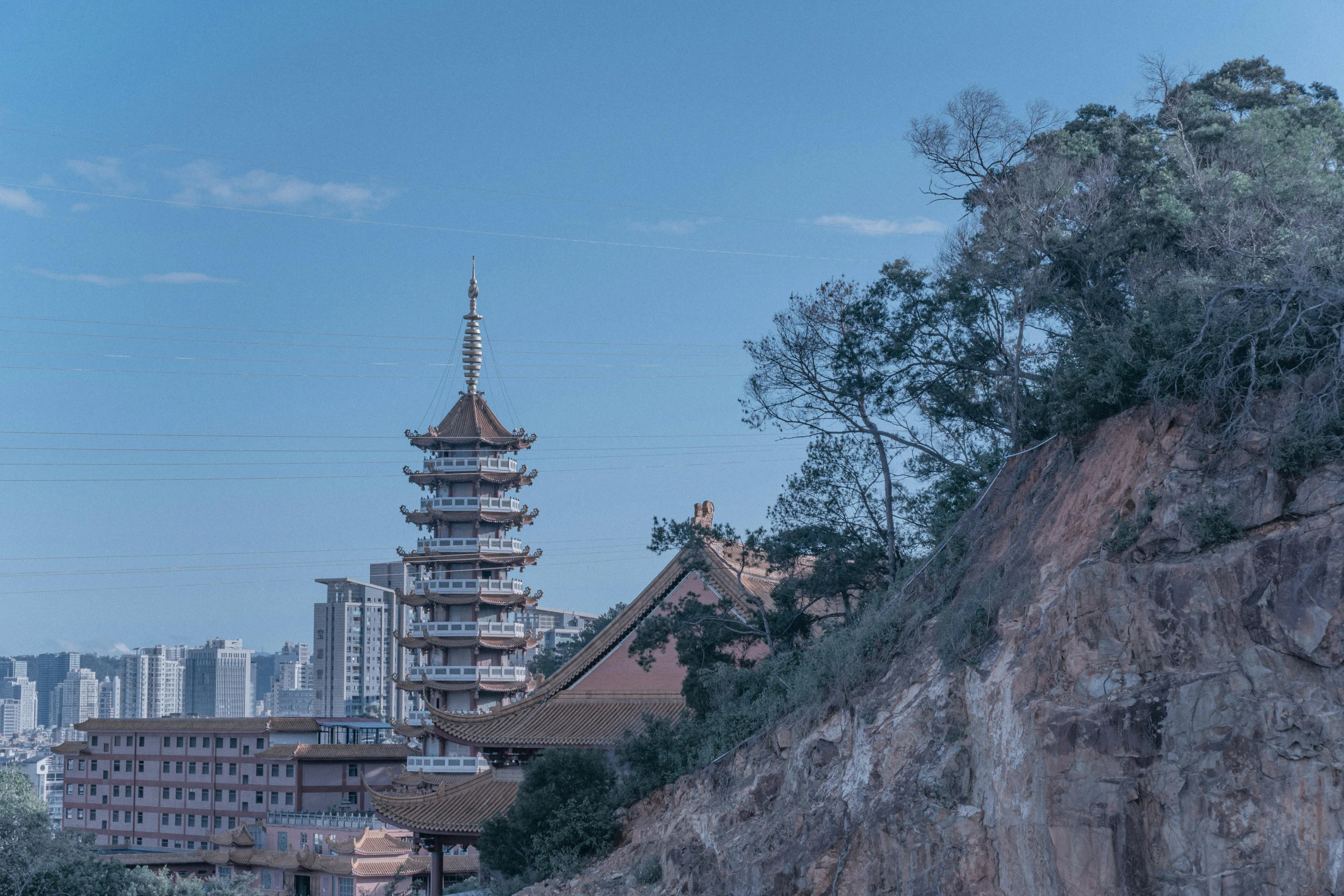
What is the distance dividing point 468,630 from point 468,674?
1474mm

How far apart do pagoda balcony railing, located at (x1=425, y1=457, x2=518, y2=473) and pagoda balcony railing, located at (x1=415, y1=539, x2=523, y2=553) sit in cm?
240

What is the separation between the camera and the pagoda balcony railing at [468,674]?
39719 millimetres

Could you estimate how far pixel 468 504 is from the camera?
1614 inches

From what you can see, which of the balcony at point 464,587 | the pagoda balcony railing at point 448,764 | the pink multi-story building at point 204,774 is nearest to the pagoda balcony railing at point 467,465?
the balcony at point 464,587

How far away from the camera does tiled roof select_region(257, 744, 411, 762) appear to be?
54719 mm

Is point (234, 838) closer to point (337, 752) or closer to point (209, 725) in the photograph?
point (337, 752)

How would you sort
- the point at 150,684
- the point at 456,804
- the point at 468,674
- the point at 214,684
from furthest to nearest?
the point at 214,684 → the point at 150,684 → the point at 468,674 → the point at 456,804

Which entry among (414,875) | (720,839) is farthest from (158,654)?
(720,839)

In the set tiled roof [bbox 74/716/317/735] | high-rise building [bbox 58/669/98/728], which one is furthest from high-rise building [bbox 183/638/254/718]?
tiled roof [bbox 74/716/317/735]

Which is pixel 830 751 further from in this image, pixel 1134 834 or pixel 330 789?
pixel 330 789

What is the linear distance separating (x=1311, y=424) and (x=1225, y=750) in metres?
3.36

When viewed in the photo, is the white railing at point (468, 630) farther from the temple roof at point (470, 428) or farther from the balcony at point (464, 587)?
the temple roof at point (470, 428)

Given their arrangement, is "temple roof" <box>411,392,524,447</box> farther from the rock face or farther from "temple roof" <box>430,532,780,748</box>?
the rock face

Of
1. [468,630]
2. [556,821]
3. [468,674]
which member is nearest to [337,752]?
[468,674]
